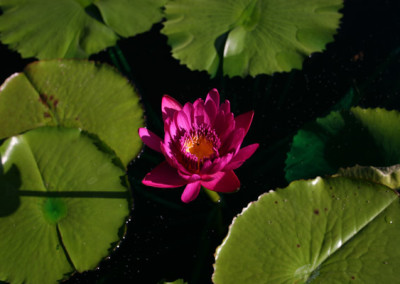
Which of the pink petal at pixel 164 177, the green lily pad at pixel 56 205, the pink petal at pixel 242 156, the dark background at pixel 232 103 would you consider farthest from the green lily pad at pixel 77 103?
the pink petal at pixel 242 156

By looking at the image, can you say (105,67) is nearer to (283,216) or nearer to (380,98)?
(283,216)

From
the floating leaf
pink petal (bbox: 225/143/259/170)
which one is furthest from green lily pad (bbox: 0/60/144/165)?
the floating leaf

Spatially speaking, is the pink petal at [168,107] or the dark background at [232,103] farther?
the dark background at [232,103]

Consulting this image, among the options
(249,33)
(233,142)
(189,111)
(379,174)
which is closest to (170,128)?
(189,111)

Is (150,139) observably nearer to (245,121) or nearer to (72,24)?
(245,121)

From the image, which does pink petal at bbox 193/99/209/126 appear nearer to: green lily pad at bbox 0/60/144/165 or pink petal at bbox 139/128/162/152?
pink petal at bbox 139/128/162/152

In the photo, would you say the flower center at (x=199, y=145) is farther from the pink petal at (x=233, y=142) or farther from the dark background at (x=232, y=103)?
the dark background at (x=232, y=103)
